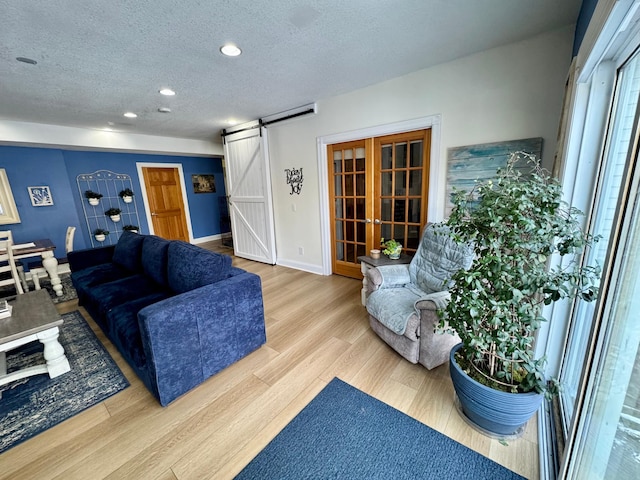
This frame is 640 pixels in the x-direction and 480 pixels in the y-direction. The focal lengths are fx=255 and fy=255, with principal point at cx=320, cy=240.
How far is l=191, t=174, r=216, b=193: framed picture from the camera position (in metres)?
6.74

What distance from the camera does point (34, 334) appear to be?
1.80m

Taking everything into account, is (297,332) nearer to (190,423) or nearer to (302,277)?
(190,423)

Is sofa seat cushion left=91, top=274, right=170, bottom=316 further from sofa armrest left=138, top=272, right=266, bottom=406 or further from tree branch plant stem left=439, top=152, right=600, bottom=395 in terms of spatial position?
tree branch plant stem left=439, top=152, right=600, bottom=395

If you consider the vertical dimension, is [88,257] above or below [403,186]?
below

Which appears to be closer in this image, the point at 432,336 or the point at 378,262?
the point at 432,336

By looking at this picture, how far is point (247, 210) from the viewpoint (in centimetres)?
493

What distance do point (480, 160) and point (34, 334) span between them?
3.88 meters

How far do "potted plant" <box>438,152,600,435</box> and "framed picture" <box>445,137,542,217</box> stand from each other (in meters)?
1.02

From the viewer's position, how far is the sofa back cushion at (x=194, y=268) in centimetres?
206

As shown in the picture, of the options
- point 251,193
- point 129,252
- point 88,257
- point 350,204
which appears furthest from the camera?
point 251,193

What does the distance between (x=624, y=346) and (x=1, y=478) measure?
9.24ft

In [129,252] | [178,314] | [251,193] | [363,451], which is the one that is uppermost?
[251,193]

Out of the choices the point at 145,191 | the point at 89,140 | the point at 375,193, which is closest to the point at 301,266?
the point at 375,193

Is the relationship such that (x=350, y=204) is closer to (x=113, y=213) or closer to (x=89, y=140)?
(x=89, y=140)
